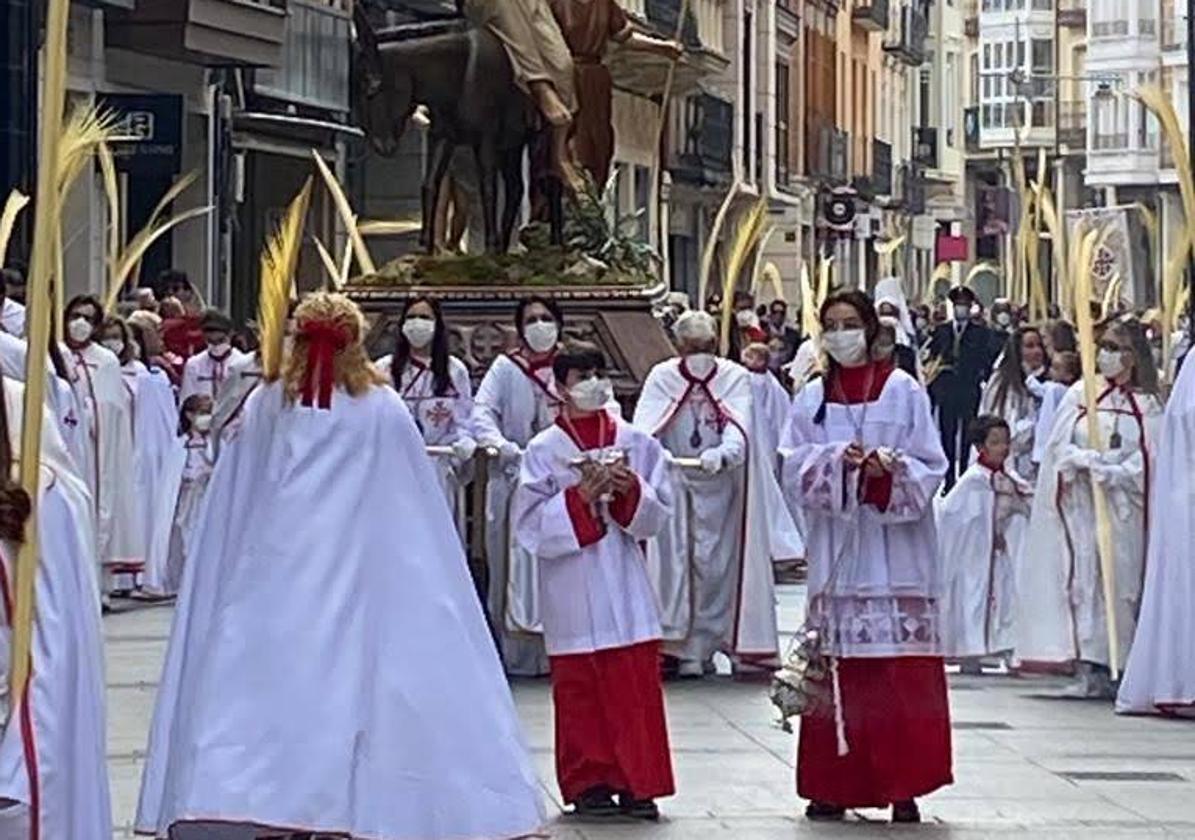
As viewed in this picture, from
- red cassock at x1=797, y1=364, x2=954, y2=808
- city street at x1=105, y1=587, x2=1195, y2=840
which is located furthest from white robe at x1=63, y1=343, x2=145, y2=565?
red cassock at x1=797, y1=364, x2=954, y2=808

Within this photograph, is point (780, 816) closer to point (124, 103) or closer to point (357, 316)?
point (357, 316)

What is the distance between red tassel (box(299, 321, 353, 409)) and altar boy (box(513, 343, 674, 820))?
6.97 feet

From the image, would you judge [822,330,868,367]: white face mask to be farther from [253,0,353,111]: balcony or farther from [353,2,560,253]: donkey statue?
[253,0,353,111]: balcony

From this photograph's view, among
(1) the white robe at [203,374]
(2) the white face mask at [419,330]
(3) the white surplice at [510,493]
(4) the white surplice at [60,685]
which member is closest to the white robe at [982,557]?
(3) the white surplice at [510,493]

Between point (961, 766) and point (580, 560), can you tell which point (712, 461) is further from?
point (580, 560)

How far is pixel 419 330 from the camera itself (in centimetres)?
1812

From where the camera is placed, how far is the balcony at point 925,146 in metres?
91.8

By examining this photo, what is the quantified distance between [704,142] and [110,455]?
1572 inches

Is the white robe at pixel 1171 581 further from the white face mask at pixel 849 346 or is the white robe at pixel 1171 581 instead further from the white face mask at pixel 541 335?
the white face mask at pixel 849 346

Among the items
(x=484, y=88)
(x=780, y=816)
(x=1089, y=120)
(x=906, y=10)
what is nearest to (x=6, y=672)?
(x=780, y=816)

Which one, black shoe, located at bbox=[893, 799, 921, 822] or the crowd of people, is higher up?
the crowd of people

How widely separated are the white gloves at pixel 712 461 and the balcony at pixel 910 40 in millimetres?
67949

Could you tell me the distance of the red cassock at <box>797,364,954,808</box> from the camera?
12867 mm

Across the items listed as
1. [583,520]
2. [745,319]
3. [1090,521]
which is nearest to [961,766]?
[583,520]
